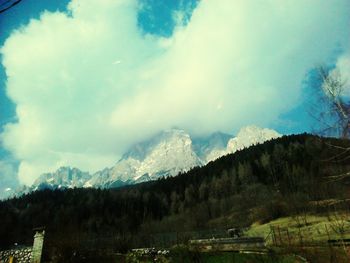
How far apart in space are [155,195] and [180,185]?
36.7 ft

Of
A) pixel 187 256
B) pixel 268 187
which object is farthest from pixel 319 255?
pixel 268 187

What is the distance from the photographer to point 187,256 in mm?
15484

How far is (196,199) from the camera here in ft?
384

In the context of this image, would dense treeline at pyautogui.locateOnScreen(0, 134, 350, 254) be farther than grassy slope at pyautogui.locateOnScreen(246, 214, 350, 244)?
Yes

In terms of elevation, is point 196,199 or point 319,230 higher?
point 196,199

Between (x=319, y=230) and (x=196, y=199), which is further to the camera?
(x=196, y=199)

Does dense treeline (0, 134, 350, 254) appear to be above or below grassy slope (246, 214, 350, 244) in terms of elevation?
above

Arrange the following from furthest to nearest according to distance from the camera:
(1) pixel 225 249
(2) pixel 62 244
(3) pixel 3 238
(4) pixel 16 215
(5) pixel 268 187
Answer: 1. (4) pixel 16 215
2. (5) pixel 268 187
3. (3) pixel 3 238
4. (1) pixel 225 249
5. (2) pixel 62 244

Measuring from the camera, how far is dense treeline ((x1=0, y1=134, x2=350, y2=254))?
281 ft

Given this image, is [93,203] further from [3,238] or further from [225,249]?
[225,249]

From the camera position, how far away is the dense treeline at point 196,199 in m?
85.8

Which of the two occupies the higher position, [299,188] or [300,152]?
[300,152]

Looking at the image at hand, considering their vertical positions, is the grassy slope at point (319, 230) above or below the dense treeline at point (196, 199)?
below

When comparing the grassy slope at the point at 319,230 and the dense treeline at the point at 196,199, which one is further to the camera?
the dense treeline at the point at 196,199
